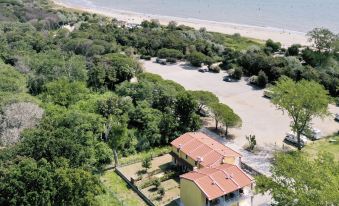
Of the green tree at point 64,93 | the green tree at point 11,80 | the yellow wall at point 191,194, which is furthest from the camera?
the green tree at point 11,80

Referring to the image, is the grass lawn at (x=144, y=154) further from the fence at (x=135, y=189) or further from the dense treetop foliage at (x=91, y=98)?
the fence at (x=135, y=189)

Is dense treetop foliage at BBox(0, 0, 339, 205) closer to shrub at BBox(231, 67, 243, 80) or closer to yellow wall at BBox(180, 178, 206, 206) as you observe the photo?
shrub at BBox(231, 67, 243, 80)

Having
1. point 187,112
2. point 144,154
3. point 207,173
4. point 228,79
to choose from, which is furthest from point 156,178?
point 228,79

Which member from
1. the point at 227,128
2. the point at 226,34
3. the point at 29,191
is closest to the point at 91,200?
the point at 29,191

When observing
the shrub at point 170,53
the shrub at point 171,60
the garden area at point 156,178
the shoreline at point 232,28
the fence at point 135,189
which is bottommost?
the fence at point 135,189

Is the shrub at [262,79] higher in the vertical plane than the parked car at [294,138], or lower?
higher

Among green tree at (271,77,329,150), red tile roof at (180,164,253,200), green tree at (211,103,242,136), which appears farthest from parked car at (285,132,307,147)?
red tile roof at (180,164,253,200)

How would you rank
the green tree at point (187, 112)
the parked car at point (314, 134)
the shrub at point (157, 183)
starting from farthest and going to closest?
the parked car at point (314, 134), the green tree at point (187, 112), the shrub at point (157, 183)

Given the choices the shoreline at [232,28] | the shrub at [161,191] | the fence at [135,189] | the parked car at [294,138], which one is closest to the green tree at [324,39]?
the shoreline at [232,28]

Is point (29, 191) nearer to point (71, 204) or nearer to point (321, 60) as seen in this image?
point (71, 204)
